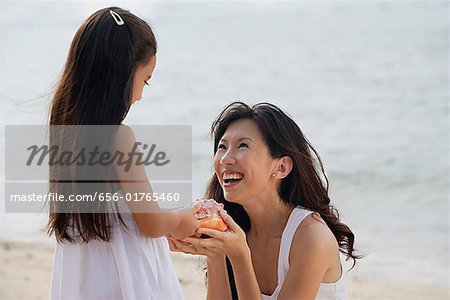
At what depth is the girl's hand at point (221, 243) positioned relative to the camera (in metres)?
2.79

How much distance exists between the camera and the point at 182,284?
622 centimetres

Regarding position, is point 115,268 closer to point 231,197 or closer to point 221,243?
point 221,243

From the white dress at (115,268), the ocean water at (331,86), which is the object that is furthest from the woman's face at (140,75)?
the ocean water at (331,86)

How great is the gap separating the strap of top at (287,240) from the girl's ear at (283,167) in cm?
17

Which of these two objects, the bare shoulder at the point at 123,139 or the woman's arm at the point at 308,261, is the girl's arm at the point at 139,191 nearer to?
the bare shoulder at the point at 123,139

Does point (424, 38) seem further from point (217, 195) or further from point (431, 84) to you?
point (217, 195)

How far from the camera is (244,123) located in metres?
3.14

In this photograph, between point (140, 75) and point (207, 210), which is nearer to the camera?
point (140, 75)

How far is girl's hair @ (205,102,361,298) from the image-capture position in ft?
10.2

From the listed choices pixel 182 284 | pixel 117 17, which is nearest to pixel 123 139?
pixel 117 17

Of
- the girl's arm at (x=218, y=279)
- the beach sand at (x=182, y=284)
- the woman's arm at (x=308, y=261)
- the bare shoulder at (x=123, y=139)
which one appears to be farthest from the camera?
the beach sand at (x=182, y=284)

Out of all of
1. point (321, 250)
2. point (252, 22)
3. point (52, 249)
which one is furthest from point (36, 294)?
point (252, 22)

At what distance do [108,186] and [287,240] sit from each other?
802 mm

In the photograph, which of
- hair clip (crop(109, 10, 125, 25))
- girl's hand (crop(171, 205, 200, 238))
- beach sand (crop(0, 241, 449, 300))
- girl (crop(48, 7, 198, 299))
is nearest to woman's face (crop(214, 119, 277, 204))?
girl's hand (crop(171, 205, 200, 238))
